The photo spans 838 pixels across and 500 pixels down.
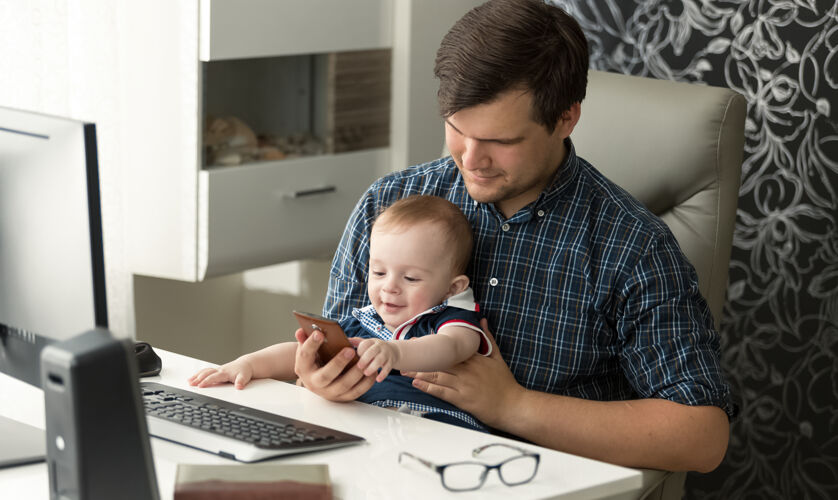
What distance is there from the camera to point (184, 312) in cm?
293

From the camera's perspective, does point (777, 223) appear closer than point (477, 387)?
No

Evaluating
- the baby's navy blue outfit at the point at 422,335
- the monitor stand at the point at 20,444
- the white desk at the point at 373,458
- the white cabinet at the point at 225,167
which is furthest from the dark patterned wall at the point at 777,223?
the monitor stand at the point at 20,444

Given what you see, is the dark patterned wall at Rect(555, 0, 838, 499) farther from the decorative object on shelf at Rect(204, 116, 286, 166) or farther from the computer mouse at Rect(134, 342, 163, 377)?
the computer mouse at Rect(134, 342, 163, 377)

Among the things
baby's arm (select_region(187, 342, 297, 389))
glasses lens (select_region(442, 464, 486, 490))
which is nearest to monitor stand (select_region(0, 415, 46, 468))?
baby's arm (select_region(187, 342, 297, 389))

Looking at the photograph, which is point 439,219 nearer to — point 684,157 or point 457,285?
point 457,285

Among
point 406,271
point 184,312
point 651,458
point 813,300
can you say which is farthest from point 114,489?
point 184,312

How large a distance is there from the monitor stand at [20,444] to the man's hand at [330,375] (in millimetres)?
338

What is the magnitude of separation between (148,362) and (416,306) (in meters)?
0.40

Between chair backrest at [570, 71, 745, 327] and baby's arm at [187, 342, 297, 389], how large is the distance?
2.24 feet

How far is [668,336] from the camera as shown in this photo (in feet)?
4.99

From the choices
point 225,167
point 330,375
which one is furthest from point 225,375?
point 225,167

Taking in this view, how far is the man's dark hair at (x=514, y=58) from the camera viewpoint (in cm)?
151

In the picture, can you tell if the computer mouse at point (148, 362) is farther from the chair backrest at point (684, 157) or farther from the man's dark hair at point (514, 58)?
the chair backrest at point (684, 157)

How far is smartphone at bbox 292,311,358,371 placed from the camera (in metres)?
1.32
